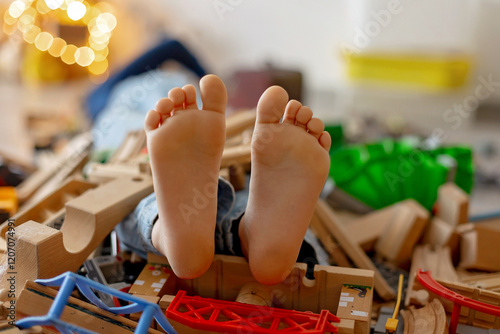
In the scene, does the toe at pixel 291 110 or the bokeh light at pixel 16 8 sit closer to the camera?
the toe at pixel 291 110

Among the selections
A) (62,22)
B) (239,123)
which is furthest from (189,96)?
(62,22)

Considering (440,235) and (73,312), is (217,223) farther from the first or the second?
(440,235)

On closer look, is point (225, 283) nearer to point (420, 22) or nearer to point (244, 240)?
point (244, 240)

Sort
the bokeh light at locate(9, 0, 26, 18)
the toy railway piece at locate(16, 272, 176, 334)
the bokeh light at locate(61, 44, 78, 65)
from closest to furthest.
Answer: the toy railway piece at locate(16, 272, 176, 334) < the bokeh light at locate(9, 0, 26, 18) < the bokeh light at locate(61, 44, 78, 65)

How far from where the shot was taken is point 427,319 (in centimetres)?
73

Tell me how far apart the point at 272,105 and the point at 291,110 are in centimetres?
4

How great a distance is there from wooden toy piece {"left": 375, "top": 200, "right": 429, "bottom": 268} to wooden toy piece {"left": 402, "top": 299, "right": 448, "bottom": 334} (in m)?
0.26

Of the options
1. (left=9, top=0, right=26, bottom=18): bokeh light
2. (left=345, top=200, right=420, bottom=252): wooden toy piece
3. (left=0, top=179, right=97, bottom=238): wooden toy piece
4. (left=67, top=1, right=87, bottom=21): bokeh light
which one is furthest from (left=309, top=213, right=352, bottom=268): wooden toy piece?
(left=9, top=0, right=26, bottom=18): bokeh light

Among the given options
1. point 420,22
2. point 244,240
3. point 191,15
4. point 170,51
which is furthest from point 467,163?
point 191,15

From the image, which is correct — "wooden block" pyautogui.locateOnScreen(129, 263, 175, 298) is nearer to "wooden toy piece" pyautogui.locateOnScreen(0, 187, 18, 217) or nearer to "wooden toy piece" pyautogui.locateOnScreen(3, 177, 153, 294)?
"wooden toy piece" pyautogui.locateOnScreen(3, 177, 153, 294)

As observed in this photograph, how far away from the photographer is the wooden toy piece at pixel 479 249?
950mm

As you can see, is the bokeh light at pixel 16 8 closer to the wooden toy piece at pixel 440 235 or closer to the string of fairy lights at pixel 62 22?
the string of fairy lights at pixel 62 22

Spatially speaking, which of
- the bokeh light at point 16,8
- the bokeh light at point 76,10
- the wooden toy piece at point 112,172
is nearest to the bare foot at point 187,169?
the wooden toy piece at point 112,172

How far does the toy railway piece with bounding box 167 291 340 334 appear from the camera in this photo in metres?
0.63
